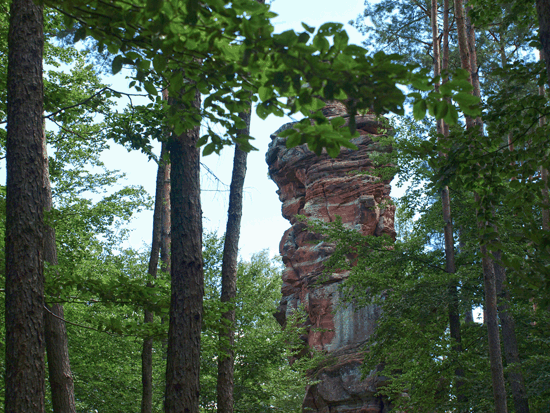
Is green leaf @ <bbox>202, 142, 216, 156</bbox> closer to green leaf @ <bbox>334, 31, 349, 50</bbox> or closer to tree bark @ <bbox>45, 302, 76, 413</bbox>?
green leaf @ <bbox>334, 31, 349, 50</bbox>

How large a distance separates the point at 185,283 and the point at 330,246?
20.3 metres

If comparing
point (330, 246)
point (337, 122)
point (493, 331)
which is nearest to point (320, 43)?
point (337, 122)

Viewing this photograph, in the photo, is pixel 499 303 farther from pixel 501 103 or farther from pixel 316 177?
pixel 316 177

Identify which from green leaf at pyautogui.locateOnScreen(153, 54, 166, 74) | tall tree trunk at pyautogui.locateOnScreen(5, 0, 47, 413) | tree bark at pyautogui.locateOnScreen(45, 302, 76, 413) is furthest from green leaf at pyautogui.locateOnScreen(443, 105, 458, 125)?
tree bark at pyautogui.locateOnScreen(45, 302, 76, 413)

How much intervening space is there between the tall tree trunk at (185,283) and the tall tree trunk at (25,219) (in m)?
1.60

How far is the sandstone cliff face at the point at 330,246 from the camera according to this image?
21.4 meters

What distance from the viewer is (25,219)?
4762 mm

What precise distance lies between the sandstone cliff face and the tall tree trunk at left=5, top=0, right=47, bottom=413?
17623 mm

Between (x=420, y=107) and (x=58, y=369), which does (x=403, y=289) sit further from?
(x=420, y=107)

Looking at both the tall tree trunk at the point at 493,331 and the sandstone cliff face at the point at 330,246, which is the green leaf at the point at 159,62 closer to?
the tall tree trunk at the point at 493,331

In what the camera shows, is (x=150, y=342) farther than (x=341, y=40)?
Yes

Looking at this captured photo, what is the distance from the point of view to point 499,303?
10.5m

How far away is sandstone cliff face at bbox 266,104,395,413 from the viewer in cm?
2141

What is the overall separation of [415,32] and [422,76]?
64.6 feet
